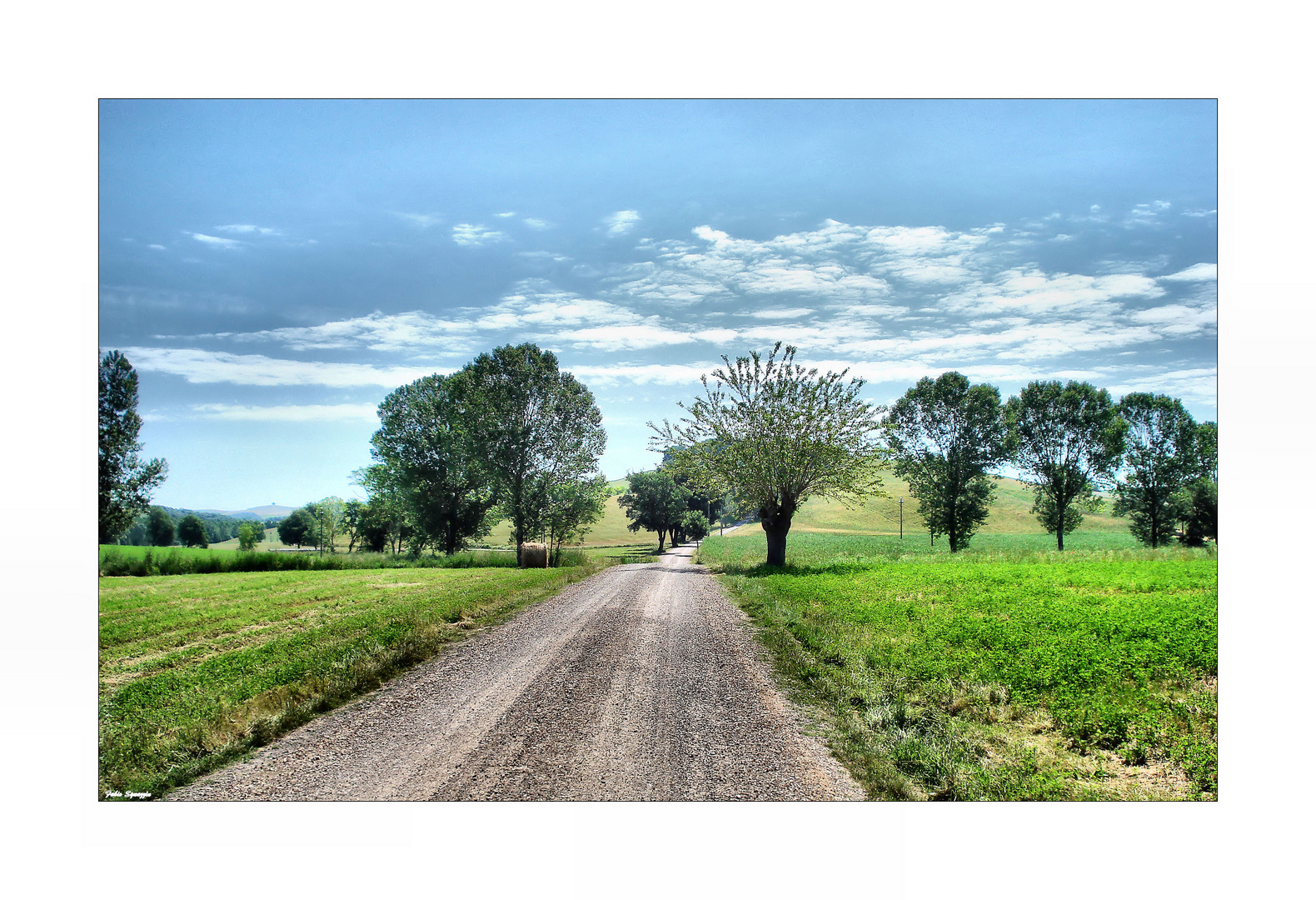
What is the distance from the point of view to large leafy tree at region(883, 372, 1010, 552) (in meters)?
37.2

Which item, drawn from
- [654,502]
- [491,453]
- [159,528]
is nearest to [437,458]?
[491,453]

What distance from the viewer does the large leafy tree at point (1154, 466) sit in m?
19.1

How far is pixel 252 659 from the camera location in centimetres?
929

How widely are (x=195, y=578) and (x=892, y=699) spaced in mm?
21607

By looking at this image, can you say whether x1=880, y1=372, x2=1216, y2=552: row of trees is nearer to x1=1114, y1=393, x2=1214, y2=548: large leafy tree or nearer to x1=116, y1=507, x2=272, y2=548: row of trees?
x1=1114, y1=393, x2=1214, y2=548: large leafy tree

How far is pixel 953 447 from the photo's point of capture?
3838 cm

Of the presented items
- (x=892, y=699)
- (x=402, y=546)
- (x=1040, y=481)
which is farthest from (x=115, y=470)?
(x=402, y=546)

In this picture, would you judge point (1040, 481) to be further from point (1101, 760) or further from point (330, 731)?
point (330, 731)

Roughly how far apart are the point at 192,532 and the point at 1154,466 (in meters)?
39.2

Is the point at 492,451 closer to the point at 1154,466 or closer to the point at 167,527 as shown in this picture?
the point at 167,527

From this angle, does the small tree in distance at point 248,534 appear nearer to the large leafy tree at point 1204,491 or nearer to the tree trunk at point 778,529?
the tree trunk at point 778,529

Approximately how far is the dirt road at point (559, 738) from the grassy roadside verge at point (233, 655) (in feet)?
1.49

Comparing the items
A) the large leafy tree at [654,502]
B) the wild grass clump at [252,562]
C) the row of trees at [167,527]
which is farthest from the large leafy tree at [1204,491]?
the large leafy tree at [654,502]

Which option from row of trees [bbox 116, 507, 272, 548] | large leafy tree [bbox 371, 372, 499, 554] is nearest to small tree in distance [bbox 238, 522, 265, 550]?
large leafy tree [bbox 371, 372, 499, 554]
